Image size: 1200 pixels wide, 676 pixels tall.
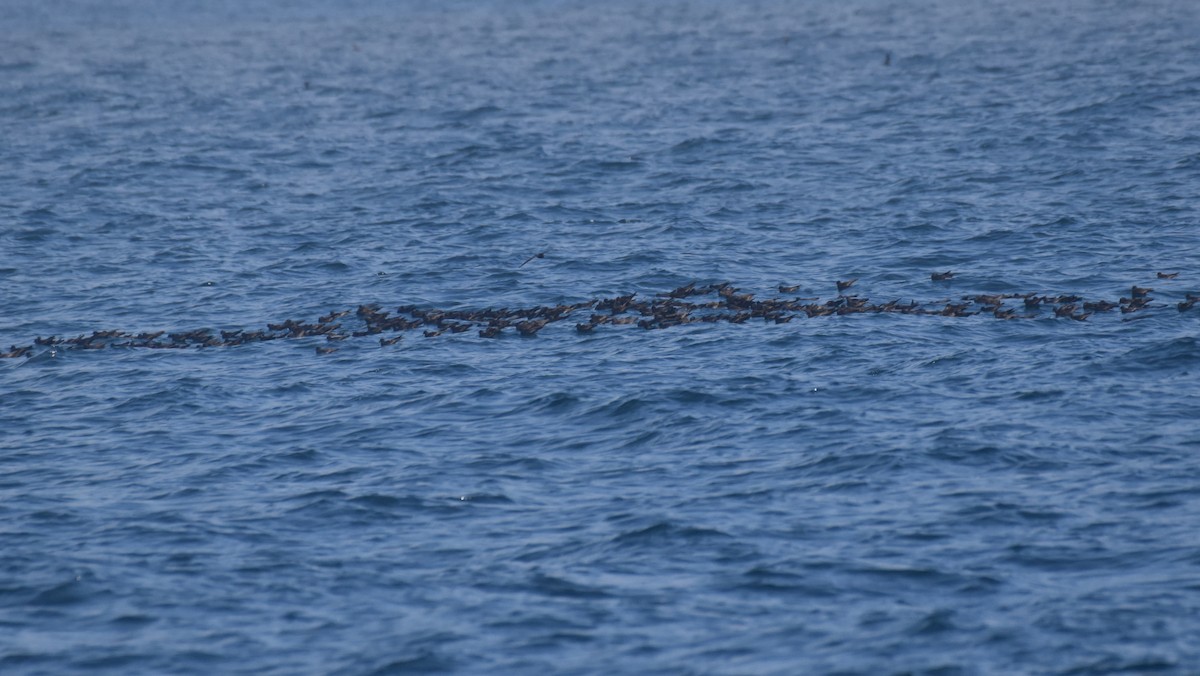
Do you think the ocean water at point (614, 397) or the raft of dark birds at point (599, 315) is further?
the raft of dark birds at point (599, 315)

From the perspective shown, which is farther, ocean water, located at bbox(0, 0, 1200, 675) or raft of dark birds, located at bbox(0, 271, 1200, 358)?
raft of dark birds, located at bbox(0, 271, 1200, 358)

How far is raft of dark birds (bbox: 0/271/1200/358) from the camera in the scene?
1463 inches

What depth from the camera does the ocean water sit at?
22.5 metres

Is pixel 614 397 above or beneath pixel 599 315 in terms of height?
beneath

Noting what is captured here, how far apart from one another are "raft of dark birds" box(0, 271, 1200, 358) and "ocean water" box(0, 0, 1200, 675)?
0.99 feet

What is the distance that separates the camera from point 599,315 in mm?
38500

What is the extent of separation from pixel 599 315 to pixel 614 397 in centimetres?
643

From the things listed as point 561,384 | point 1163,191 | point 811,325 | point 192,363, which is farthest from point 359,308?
point 1163,191

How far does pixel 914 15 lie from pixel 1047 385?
250ft

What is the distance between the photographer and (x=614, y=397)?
1275 inches

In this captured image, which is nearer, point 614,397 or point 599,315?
point 614,397

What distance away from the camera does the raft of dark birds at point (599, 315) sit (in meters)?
37.2

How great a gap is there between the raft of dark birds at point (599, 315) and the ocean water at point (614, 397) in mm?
303

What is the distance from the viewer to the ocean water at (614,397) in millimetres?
22484
